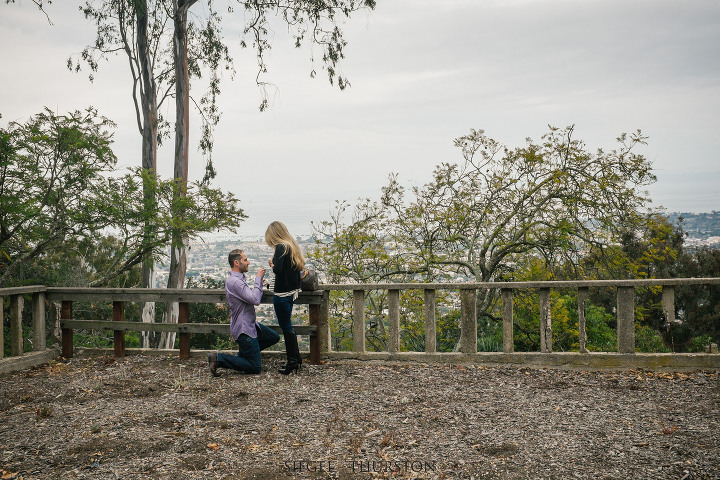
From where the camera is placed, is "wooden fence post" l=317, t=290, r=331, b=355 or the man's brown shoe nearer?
the man's brown shoe

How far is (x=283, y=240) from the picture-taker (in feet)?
22.6

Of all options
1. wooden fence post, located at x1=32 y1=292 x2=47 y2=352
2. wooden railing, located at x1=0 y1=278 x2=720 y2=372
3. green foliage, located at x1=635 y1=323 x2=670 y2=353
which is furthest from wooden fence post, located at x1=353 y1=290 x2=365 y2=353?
green foliage, located at x1=635 y1=323 x2=670 y2=353

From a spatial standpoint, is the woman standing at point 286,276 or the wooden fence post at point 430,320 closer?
the woman standing at point 286,276

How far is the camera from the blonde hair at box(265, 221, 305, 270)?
686 centimetres

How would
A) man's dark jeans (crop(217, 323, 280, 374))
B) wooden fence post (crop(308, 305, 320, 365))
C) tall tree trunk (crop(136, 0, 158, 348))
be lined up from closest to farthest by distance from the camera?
man's dark jeans (crop(217, 323, 280, 374)) < wooden fence post (crop(308, 305, 320, 365)) < tall tree trunk (crop(136, 0, 158, 348))

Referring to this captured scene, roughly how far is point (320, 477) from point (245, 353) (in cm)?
320

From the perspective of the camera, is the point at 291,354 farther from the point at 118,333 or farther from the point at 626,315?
the point at 626,315

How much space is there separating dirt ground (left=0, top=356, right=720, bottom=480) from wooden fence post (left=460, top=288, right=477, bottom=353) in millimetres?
327

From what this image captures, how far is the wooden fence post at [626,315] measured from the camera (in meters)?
7.07

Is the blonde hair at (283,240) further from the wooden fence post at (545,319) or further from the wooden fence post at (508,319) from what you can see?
the wooden fence post at (545,319)

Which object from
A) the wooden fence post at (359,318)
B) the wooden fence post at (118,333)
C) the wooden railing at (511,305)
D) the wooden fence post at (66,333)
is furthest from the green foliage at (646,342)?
the wooden fence post at (66,333)

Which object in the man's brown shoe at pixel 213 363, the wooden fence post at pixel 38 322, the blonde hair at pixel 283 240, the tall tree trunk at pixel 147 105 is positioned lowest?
the man's brown shoe at pixel 213 363

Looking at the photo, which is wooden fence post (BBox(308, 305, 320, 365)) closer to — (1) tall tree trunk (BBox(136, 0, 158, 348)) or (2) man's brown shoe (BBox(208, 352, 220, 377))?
(2) man's brown shoe (BBox(208, 352, 220, 377))

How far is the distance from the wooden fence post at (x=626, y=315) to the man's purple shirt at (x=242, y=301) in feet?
Answer: 14.6
